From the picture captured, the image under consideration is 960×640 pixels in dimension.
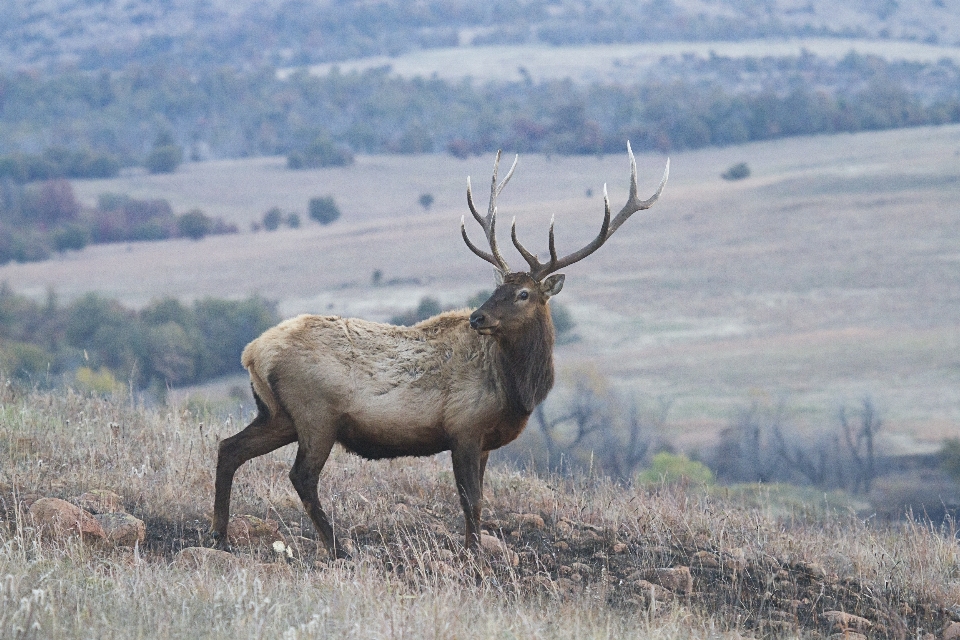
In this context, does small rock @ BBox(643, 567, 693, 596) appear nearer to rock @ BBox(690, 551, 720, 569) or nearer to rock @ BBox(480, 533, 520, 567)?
rock @ BBox(690, 551, 720, 569)

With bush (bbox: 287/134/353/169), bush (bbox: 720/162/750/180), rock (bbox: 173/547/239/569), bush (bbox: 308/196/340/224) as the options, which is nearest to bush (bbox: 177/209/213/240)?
bush (bbox: 308/196/340/224)

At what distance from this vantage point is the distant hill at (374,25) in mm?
161375

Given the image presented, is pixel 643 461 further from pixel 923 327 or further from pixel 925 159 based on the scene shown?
pixel 925 159

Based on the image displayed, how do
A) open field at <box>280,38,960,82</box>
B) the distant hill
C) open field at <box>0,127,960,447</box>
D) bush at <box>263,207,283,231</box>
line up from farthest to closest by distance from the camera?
the distant hill → open field at <box>280,38,960,82</box> → bush at <box>263,207,283,231</box> → open field at <box>0,127,960,447</box>

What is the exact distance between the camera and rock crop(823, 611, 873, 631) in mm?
8320

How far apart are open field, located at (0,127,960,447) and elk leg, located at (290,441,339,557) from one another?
3132cm

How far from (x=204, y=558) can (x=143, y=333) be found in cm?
4850

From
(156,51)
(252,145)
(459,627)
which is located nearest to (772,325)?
(459,627)

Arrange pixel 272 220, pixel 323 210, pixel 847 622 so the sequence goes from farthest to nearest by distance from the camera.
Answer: pixel 323 210 < pixel 272 220 < pixel 847 622

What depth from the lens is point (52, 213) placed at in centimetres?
8731

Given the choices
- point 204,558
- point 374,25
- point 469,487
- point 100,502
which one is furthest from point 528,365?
point 374,25

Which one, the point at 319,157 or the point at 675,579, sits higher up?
the point at 675,579

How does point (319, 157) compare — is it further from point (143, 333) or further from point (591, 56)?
point (591, 56)

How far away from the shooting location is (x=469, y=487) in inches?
363
